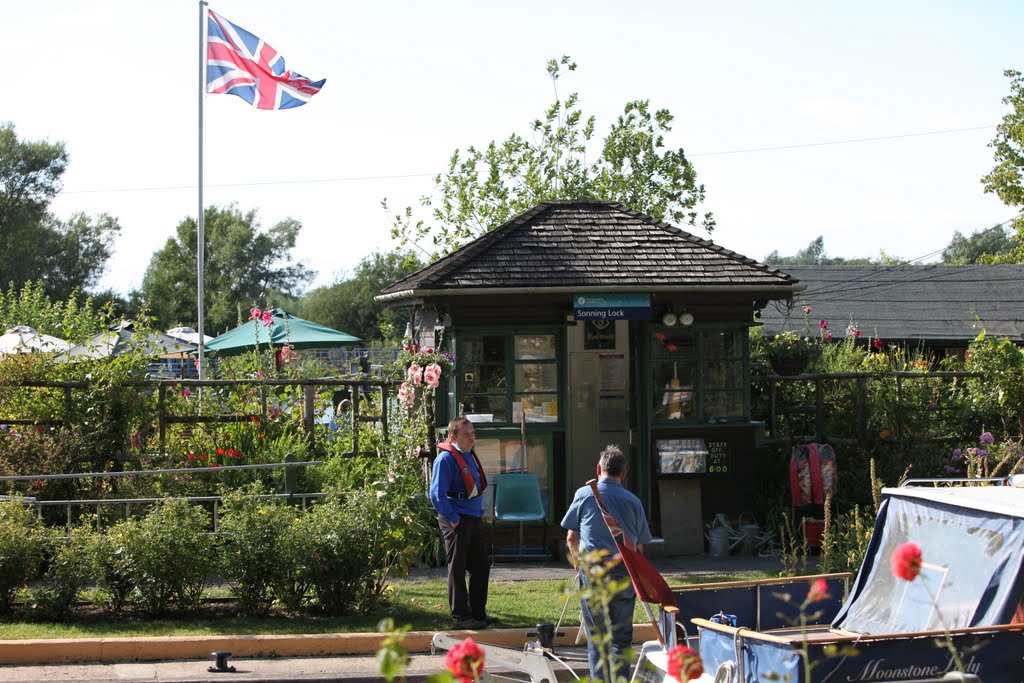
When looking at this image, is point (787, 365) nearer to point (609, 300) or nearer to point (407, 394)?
point (609, 300)

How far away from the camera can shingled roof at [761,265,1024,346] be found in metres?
27.7

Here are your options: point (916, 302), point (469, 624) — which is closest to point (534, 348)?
point (469, 624)

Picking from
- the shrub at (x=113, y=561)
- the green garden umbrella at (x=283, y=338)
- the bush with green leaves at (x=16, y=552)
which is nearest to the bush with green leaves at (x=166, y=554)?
the shrub at (x=113, y=561)

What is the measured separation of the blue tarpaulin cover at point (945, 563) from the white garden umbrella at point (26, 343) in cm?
1057

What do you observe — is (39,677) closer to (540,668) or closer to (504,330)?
(540,668)

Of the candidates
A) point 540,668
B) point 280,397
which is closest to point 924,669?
point 540,668

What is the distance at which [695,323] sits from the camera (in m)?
14.1

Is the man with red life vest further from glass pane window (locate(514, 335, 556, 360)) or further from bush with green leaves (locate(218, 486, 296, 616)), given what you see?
glass pane window (locate(514, 335, 556, 360))

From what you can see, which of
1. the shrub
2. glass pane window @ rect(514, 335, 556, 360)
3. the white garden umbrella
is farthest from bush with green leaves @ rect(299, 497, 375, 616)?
the white garden umbrella

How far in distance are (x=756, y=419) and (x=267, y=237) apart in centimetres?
6533

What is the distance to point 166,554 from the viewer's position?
32.5 feet

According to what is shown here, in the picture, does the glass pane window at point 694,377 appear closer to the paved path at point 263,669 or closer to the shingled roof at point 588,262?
the shingled roof at point 588,262

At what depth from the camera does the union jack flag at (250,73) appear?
21047 millimetres

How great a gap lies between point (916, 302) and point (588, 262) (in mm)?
17932
